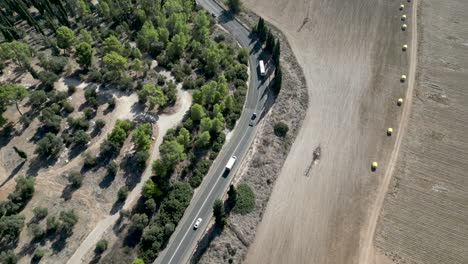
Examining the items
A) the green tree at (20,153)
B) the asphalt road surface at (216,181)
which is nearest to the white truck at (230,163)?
the asphalt road surface at (216,181)

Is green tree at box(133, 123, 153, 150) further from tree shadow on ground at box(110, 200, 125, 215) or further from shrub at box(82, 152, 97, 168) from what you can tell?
tree shadow on ground at box(110, 200, 125, 215)

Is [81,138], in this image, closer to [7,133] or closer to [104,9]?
[7,133]

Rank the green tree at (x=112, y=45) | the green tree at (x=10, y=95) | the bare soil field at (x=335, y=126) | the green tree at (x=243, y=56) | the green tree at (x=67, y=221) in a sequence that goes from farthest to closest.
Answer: the green tree at (x=243, y=56) < the green tree at (x=112, y=45) < the green tree at (x=10, y=95) < the bare soil field at (x=335, y=126) < the green tree at (x=67, y=221)

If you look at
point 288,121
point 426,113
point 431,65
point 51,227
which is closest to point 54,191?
point 51,227

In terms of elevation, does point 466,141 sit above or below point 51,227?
above

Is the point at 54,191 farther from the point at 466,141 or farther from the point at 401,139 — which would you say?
the point at 466,141

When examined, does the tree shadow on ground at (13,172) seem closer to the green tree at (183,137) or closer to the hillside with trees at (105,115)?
the hillside with trees at (105,115)

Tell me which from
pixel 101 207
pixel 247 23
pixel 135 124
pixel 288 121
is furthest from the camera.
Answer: pixel 247 23

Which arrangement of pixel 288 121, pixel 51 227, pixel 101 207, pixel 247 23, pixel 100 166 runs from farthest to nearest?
pixel 247 23 → pixel 288 121 → pixel 100 166 → pixel 101 207 → pixel 51 227
